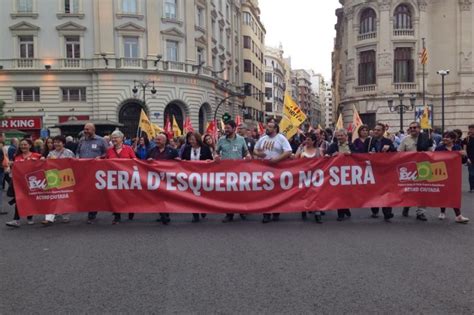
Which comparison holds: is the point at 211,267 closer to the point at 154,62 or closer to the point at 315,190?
the point at 315,190

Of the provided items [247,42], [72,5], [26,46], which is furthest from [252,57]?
[26,46]

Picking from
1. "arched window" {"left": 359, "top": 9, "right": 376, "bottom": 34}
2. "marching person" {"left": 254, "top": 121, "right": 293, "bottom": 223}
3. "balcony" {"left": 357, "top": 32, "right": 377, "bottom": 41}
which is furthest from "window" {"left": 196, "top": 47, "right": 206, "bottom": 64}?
"marching person" {"left": 254, "top": 121, "right": 293, "bottom": 223}

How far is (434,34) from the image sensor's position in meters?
45.7

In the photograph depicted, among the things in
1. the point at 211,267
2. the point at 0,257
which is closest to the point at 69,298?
the point at 211,267

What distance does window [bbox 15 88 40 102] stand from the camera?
141 feet

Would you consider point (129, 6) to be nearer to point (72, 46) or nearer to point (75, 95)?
point (72, 46)

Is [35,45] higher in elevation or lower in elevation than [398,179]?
higher

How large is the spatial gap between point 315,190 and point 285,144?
109cm

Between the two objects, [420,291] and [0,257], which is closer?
[420,291]

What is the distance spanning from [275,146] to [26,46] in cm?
3897

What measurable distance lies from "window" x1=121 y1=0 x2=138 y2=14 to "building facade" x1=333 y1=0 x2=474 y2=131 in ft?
68.2

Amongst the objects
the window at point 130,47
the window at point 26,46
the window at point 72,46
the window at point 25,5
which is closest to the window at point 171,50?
the window at point 130,47

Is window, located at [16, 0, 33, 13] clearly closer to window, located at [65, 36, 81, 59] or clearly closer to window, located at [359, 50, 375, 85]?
window, located at [65, 36, 81, 59]

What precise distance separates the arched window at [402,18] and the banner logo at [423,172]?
38868mm
